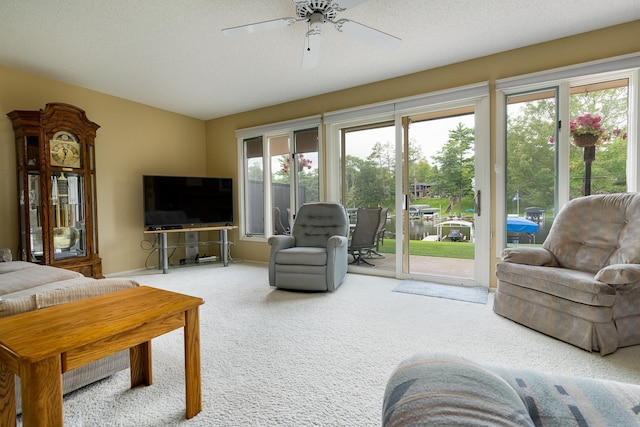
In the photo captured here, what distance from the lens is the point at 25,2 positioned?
2.27 m

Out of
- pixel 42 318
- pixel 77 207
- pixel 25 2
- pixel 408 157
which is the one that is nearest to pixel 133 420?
pixel 42 318

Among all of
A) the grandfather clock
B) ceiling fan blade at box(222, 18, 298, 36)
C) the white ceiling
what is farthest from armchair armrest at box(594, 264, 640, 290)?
the grandfather clock

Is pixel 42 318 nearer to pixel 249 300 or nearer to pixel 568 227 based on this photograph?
pixel 249 300

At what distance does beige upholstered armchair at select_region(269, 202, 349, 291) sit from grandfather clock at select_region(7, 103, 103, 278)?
232 centimetres

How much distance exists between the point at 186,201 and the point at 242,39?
264 centimetres

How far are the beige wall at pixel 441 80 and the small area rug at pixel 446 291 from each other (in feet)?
1.65

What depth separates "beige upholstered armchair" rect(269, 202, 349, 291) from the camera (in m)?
3.26

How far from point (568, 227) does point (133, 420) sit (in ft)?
10.7

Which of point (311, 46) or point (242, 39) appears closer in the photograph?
point (311, 46)

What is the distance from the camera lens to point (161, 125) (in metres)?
4.84

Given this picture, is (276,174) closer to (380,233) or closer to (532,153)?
(380,233)

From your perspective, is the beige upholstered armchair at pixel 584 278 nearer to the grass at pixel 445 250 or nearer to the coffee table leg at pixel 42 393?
the grass at pixel 445 250

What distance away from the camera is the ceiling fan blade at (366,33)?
2188 mm

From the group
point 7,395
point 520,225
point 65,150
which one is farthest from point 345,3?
point 65,150
